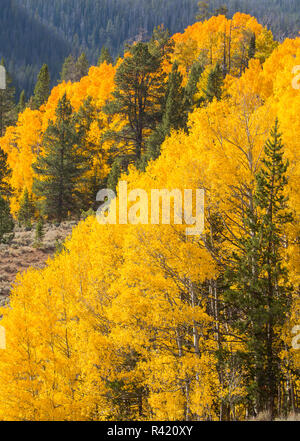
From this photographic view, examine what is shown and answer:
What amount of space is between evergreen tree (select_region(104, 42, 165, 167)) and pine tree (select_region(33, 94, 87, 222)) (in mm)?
5103

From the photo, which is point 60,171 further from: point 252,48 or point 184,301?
point 252,48

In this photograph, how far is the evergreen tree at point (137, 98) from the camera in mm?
38125

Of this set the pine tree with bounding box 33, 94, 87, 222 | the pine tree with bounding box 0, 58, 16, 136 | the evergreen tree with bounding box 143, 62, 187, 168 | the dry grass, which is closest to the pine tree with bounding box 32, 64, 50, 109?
the pine tree with bounding box 0, 58, 16, 136

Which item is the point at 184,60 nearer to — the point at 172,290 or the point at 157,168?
the point at 157,168

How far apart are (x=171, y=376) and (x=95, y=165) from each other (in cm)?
3075

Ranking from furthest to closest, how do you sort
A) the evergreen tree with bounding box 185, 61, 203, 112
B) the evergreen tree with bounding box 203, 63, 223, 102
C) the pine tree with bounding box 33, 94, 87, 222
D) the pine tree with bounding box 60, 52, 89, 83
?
the pine tree with bounding box 60, 52, 89, 83
the pine tree with bounding box 33, 94, 87, 222
the evergreen tree with bounding box 185, 61, 203, 112
the evergreen tree with bounding box 203, 63, 223, 102

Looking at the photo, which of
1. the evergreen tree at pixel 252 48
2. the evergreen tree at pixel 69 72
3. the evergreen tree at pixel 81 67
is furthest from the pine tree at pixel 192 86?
the evergreen tree at pixel 69 72

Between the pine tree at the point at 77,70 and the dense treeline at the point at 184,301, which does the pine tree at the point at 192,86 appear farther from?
the pine tree at the point at 77,70

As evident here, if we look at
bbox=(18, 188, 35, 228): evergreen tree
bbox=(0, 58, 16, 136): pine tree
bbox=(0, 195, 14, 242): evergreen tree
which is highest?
bbox=(0, 58, 16, 136): pine tree

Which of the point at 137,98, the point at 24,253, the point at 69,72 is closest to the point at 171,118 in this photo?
the point at 137,98

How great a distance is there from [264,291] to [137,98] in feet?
95.0

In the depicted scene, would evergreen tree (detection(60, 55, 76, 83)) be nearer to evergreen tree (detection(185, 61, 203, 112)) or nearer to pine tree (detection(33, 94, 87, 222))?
evergreen tree (detection(185, 61, 203, 112))

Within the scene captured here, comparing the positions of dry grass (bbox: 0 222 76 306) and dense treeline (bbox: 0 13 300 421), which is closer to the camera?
dense treeline (bbox: 0 13 300 421)

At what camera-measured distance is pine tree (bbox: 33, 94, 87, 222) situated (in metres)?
40.3
